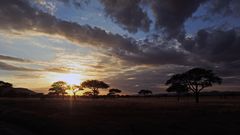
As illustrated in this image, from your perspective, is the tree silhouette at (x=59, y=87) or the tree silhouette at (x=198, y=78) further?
the tree silhouette at (x=59, y=87)

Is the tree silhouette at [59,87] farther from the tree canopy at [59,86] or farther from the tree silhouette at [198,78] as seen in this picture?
the tree silhouette at [198,78]

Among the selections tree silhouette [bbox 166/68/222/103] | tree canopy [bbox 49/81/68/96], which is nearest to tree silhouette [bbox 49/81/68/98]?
tree canopy [bbox 49/81/68/96]

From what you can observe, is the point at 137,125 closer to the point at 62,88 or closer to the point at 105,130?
the point at 105,130

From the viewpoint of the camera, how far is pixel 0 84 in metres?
150

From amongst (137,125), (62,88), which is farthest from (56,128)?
(62,88)

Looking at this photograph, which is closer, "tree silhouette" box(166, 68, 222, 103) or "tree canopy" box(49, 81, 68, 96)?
"tree silhouette" box(166, 68, 222, 103)

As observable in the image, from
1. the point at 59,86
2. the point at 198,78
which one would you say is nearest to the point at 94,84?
the point at 59,86

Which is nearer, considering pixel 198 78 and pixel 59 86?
pixel 198 78

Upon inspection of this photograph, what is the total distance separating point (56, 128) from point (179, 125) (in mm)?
10515

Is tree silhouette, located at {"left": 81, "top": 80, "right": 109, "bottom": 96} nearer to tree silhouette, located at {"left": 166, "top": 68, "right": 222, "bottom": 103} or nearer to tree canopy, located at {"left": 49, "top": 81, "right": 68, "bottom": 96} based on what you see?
tree canopy, located at {"left": 49, "top": 81, "right": 68, "bottom": 96}

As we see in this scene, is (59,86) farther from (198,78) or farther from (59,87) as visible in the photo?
(198,78)

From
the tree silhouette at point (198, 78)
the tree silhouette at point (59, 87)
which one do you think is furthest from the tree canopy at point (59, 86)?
the tree silhouette at point (198, 78)

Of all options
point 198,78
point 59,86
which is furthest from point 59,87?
point 198,78

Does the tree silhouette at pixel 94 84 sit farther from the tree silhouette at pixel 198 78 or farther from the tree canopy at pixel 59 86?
the tree silhouette at pixel 198 78
